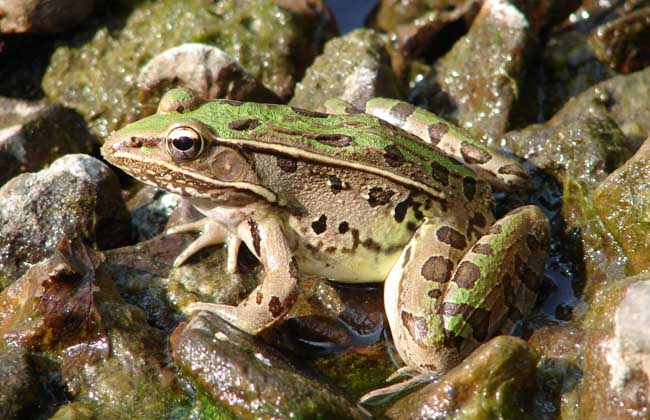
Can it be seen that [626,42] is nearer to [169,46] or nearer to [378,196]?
[378,196]

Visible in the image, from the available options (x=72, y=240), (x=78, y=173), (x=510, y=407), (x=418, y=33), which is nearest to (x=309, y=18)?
(x=418, y=33)

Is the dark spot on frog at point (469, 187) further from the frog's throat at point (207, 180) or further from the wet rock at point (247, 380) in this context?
the wet rock at point (247, 380)

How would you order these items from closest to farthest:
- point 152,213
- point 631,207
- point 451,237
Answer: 1. point 451,237
2. point 631,207
3. point 152,213

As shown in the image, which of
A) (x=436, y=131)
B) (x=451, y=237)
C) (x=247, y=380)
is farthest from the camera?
(x=436, y=131)

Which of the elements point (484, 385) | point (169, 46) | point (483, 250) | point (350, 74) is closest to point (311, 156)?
point (483, 250)

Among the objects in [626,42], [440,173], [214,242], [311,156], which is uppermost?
[626,42]

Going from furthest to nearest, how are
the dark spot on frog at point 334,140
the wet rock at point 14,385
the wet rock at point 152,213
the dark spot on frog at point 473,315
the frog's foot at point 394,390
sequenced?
the wet rock at point 152,213 → the dark spot on frog at point 334,140 → the frog's foot at point 394,390 → the dark spot on frog at point 473,315 → the wet rock at point 14,385

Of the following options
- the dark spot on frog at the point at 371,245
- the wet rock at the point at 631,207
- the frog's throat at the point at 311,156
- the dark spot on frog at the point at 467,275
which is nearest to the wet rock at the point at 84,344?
the frog's throat at the point at 311,156
